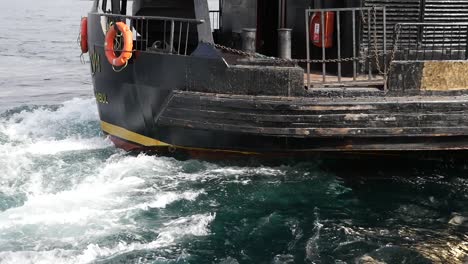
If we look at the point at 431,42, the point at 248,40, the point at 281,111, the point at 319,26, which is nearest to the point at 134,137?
the point at 248,40

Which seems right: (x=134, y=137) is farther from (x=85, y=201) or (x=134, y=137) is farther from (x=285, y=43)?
(x=285, y=43)

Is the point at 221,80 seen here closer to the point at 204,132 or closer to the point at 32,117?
the point at 204,132

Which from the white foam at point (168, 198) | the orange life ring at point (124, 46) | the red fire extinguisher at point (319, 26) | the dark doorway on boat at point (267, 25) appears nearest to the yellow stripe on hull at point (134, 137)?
the white foam at point (168, 198)

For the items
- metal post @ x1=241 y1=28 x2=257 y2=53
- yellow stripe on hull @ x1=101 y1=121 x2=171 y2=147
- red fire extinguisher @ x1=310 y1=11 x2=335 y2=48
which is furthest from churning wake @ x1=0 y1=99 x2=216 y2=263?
red fire extinguisher @ x1=310 y1=11 x2=335 y2=48

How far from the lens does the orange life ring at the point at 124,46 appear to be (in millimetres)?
7471

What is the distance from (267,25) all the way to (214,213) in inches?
134

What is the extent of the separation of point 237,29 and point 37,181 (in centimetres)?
364

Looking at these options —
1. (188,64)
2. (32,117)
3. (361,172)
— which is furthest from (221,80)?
(32,117)

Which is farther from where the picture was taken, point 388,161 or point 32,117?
point 32,117

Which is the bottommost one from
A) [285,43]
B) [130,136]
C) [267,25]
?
[130,136]

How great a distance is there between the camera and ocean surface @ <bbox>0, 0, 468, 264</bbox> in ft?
18.3

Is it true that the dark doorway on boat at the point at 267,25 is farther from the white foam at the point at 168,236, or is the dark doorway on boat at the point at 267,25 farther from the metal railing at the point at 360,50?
the white foam at the point at 168,236

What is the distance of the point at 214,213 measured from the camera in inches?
252

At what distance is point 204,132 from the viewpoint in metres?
7.23
